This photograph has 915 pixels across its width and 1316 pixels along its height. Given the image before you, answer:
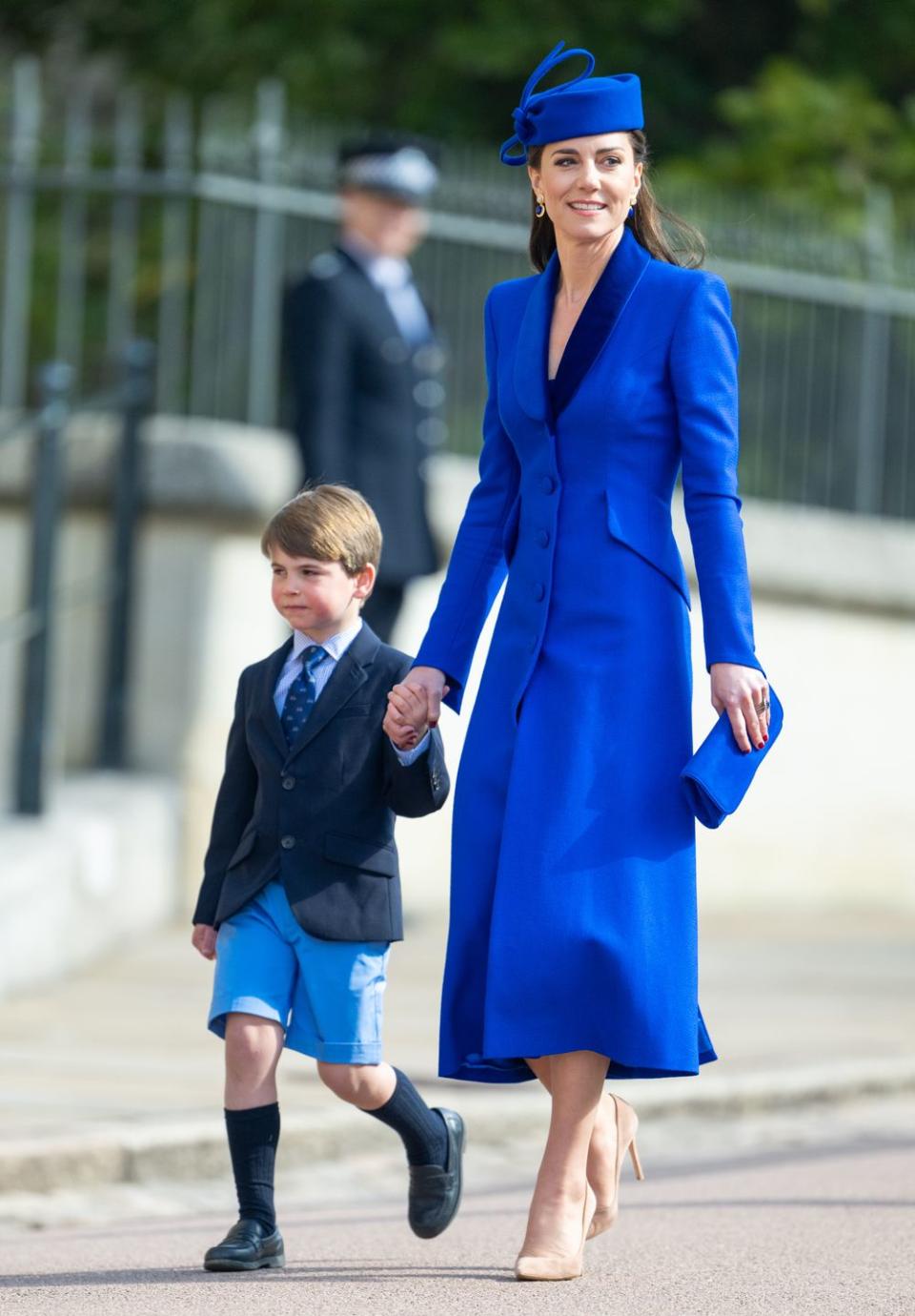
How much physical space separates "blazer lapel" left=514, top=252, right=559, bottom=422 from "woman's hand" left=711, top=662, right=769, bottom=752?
1.76 feet

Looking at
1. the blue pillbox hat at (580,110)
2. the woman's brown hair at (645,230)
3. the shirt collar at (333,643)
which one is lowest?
the shirt collar at (333,643)

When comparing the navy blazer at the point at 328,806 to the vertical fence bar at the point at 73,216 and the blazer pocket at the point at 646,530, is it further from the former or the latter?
the vertical fence bar at the point at 73,216

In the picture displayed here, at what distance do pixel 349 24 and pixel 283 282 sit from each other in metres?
4.63

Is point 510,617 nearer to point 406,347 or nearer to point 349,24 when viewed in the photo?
point 406,347

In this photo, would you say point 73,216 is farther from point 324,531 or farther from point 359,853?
point 359,853

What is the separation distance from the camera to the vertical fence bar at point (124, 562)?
9164 mm

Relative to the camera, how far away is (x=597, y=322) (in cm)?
428

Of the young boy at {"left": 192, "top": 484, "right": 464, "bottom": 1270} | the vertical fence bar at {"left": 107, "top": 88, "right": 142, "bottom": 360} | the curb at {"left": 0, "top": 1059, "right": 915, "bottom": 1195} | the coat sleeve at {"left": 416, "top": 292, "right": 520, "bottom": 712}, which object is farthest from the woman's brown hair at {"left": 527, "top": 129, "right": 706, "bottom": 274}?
the vertical fence bar at {"left": 107, "top": 88, "right": 142, "bottom": 360}

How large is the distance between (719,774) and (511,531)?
605mm

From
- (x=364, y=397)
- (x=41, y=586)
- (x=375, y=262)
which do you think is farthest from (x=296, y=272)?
(x=41, y=586)

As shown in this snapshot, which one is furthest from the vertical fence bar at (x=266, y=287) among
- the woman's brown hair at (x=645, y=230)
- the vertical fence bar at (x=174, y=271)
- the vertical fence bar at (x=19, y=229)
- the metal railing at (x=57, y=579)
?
the woman's brown hair at (x=645, y=230)

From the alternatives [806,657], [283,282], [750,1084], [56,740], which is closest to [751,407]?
[806,657]

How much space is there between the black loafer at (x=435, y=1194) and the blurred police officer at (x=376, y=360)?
12.9ft

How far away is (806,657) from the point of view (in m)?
10.4
